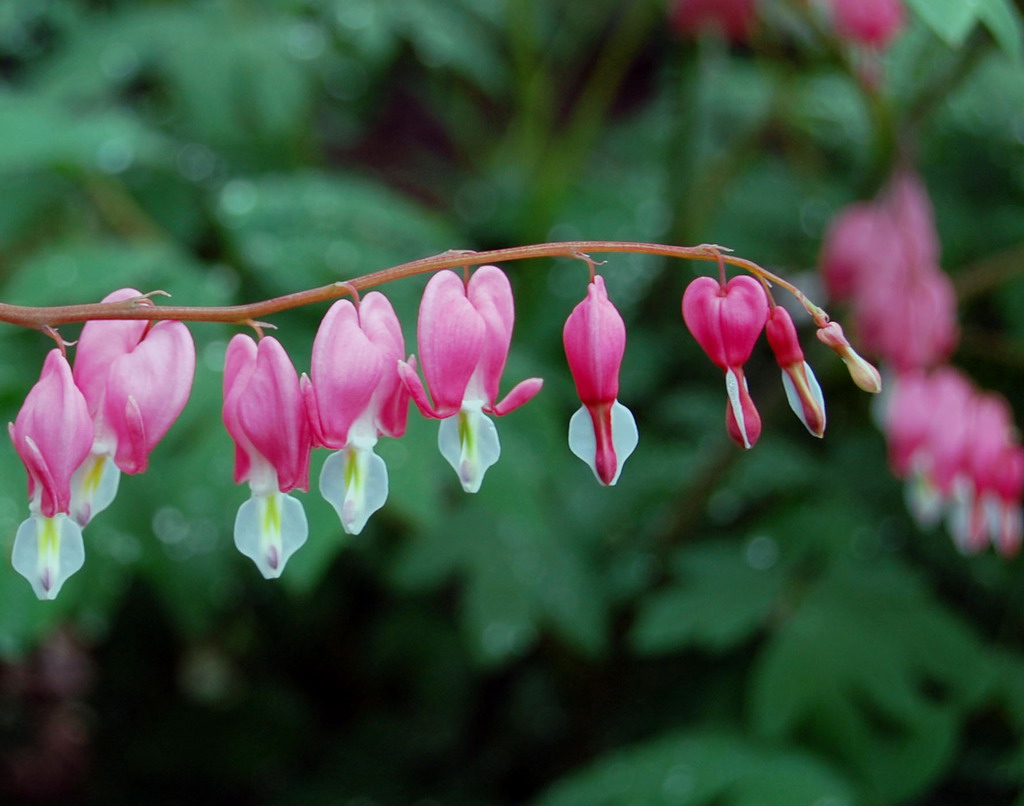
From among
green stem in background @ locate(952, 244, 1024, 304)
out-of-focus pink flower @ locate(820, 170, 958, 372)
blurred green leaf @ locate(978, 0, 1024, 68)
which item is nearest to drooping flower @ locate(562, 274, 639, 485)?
blurred green leaf @ locate(978, 0, 1024, 68)

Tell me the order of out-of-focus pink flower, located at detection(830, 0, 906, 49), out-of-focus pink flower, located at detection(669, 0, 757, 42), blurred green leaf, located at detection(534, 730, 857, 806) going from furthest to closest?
out-of-focus pink flower, located at detection(669, 0, 757, 42) < out-of-focus pink flower, located at detection(830, 0, 906, 49) < blurred green leaf, located at detection(534, 730, 857, 806)

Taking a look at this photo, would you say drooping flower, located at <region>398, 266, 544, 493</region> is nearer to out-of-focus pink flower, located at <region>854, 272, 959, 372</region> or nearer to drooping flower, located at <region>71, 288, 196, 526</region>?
drooping flower, located at <region>71, 288, 196, 526</region>

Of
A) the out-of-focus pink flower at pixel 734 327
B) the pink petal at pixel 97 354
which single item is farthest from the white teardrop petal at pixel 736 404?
the pink petal at pixel 97 354

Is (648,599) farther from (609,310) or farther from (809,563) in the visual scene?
(609,310)

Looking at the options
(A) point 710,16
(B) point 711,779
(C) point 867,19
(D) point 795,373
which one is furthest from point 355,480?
(A) point 710,16

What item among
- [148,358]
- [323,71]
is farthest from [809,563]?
[323,71]

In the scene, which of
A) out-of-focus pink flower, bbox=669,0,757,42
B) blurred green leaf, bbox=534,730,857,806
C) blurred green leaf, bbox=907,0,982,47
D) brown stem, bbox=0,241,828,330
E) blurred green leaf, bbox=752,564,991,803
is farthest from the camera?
out-of-focus pink flower, bbox=669,0,757,42

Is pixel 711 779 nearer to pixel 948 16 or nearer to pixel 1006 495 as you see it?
pixel 1006 495

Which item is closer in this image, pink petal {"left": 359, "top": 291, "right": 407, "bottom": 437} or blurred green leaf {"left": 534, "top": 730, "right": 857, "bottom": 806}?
pink petal {"left": 359, "top": 291, "right": 407, "bottom": 437}
